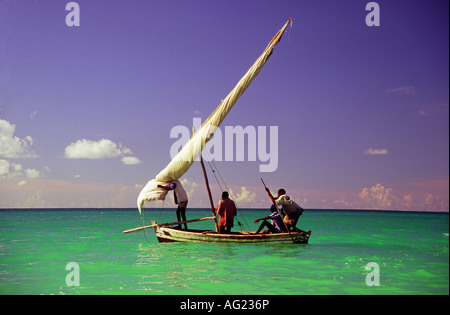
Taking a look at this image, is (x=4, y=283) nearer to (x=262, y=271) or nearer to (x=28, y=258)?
(x=28, y=258)

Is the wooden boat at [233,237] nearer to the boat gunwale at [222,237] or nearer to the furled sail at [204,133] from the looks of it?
the boat gunwale at [222,237]

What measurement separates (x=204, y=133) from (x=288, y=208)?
4453mm

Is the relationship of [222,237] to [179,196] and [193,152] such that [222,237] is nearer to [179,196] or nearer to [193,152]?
[179,196]

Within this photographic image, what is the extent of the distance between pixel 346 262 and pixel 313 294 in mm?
4336

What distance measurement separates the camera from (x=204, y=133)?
16.2 metres

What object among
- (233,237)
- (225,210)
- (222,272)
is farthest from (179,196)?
(222,272)

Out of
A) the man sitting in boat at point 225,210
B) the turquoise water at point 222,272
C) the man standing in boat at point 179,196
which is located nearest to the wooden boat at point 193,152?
the man standing in boat at point 179,196

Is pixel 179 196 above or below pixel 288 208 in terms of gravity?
above

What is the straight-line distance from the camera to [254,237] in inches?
551

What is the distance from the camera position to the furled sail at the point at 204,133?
52.9 ft

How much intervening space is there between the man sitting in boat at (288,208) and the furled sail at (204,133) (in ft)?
11.5

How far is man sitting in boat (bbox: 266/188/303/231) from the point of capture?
13758mm

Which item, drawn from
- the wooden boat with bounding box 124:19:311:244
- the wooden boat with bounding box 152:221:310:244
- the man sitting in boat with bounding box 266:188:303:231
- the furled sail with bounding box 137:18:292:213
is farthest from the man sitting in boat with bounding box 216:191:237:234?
A: the furled sail with bounding box 137:18:292:213
